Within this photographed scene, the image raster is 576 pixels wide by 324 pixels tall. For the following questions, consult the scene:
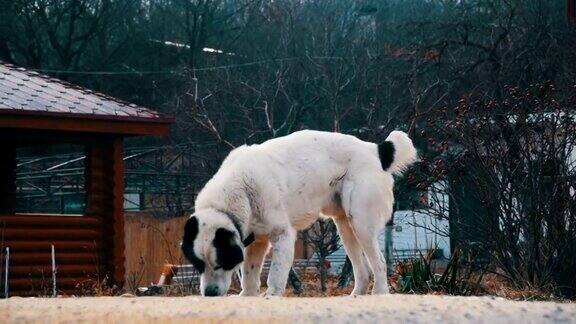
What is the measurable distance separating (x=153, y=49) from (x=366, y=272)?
31.6 m

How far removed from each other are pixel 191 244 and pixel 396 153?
2.56m

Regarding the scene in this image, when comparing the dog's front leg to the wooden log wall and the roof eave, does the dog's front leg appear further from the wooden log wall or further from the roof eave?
the roof eave

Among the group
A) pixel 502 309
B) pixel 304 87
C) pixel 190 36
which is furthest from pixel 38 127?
pixel 190 36

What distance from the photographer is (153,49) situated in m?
43.6

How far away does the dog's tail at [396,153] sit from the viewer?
12922 mm

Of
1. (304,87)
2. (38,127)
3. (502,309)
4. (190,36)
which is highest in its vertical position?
(190,36)

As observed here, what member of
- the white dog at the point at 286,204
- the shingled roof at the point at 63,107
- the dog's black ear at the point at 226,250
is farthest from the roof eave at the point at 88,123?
the dog's black ear at the point at 226,250

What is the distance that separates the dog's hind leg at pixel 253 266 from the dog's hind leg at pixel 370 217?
94 centimetres

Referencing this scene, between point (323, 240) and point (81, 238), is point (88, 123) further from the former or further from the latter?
point (323, 240)

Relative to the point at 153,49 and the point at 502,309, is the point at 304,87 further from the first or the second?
the point at 502,309

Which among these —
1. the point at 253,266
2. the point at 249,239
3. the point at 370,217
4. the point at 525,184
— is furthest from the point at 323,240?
the point at 249,239

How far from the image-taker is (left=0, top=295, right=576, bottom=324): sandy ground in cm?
728

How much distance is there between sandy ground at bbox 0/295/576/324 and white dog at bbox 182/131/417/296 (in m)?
3.24

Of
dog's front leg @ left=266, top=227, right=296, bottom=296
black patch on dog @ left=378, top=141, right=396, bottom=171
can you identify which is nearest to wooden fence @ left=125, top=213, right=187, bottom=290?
black patch on dog @ left=378, top=141, right=396, bottom=171
